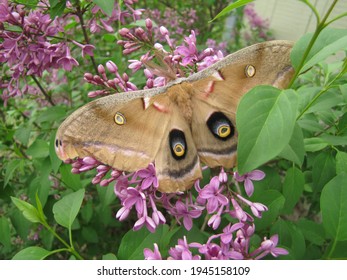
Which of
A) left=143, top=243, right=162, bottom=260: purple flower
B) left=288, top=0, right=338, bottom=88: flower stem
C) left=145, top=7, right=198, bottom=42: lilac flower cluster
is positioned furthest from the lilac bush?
left=145, top=7, right=198, bottom=42: lilac flower cluster

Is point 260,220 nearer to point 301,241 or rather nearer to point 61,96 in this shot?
point 301,241

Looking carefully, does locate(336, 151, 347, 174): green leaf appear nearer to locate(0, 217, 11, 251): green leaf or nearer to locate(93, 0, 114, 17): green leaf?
locate(93, 0, 114, 17): green leaf

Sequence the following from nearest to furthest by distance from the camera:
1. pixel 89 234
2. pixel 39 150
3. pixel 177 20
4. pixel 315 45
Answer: pixel 315 45 → pixel 39 150 → pixel 89 234 → pixel 177 20

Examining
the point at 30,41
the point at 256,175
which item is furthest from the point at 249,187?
the point at 30,41

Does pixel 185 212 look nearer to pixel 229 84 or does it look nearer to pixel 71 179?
pixel 229 84

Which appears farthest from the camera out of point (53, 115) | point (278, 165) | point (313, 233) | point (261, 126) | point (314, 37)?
point (278, 165)

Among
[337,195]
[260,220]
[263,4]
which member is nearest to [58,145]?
[260,220]

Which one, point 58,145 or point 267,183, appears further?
point 267,183
